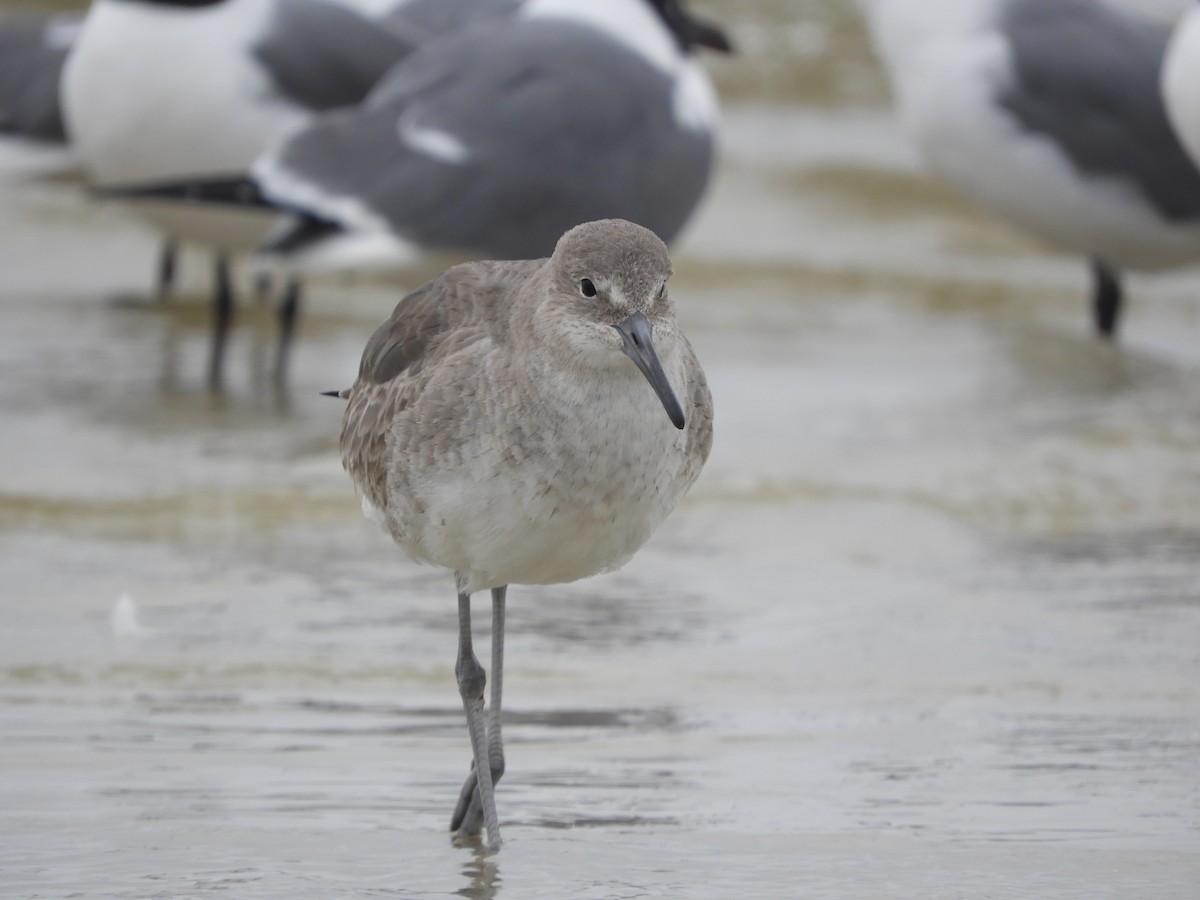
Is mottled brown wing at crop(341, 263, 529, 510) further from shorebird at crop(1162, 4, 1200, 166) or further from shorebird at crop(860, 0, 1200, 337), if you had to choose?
shorebird at crop(860, 0, 1200, 337)

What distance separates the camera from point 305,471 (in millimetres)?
6578

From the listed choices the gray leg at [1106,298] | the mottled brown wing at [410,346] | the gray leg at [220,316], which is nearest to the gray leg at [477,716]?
the mottled brown wing at [410,346]

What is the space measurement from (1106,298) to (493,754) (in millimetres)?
5834

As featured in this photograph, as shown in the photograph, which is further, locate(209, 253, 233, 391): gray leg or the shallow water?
locate(209, 253, 233, 391): gray leg

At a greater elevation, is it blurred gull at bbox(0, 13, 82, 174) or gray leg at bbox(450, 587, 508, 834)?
gray leg at bbox(450, 587, 508, 834)

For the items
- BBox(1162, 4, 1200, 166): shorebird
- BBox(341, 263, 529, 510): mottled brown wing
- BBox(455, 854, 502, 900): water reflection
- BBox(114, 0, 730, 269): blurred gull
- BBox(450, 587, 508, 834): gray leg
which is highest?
BBox(341, 263, 529, 510): mottled brown wing

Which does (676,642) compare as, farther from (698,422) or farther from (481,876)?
(481,876)

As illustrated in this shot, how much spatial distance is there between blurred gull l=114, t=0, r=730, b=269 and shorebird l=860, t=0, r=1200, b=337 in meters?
1.30

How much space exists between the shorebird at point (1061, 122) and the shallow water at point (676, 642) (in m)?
0.54

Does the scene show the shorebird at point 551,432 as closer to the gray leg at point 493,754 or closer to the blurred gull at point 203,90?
the gray leg at point 493,754

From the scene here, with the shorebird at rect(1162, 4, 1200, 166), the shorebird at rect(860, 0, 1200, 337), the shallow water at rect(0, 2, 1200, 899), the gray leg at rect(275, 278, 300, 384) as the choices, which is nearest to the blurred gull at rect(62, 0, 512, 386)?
the gray leg at rect(275, 278, 300, 384)

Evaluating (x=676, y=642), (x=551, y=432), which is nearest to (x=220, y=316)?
(x=676, y=642)

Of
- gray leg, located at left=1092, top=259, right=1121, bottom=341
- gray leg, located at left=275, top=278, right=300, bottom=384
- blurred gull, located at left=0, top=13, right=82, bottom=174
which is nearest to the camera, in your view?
gray leg, located at left=275, top=278, right=300, bottom=384

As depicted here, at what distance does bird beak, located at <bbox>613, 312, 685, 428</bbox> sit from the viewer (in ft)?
10.3
